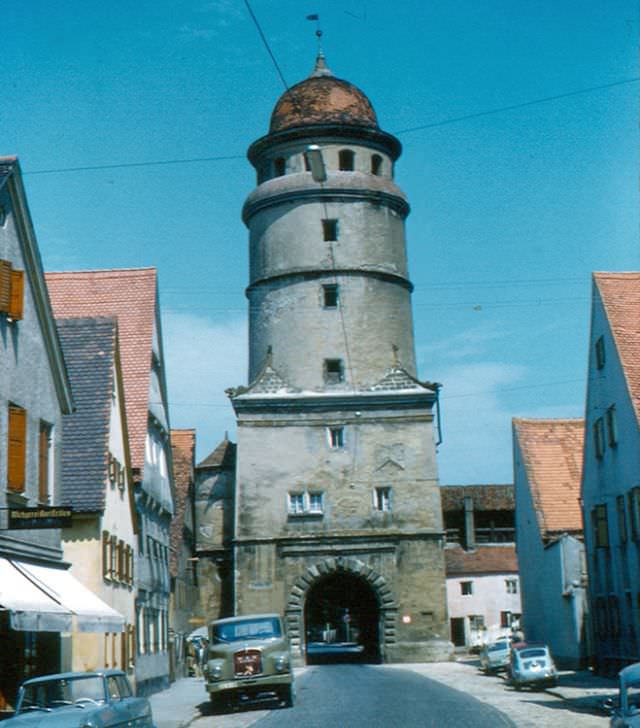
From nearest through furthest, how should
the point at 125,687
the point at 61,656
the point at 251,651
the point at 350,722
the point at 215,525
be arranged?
the point at 125,687
the point at 350,722
the point at 61,656
the point at 251,651
the point at 215,525

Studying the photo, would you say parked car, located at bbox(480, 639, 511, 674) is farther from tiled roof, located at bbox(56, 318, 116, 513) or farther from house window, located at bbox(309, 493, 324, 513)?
tiled roof, located at bbox(56, 318, 116, 513)

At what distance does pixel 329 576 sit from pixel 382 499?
408cm

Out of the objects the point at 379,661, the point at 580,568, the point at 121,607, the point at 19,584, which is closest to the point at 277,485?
the point at 379,661

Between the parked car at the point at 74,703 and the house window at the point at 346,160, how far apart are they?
146 ft

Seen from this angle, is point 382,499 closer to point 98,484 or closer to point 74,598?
point 98,484

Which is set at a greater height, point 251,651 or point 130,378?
point 130,378

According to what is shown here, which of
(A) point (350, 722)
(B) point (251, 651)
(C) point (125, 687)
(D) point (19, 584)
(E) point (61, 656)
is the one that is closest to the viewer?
(C) point (125, 687)

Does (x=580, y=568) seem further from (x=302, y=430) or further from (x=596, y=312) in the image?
(x=302, y=430)

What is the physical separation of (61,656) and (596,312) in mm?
19645

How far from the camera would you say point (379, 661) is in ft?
173

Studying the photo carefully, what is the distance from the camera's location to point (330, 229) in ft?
187

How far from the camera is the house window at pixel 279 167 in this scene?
193 ft

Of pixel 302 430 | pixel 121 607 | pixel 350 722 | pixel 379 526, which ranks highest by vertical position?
pixel 302 430

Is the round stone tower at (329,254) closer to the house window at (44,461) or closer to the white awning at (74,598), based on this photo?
the house window at (44,461)
